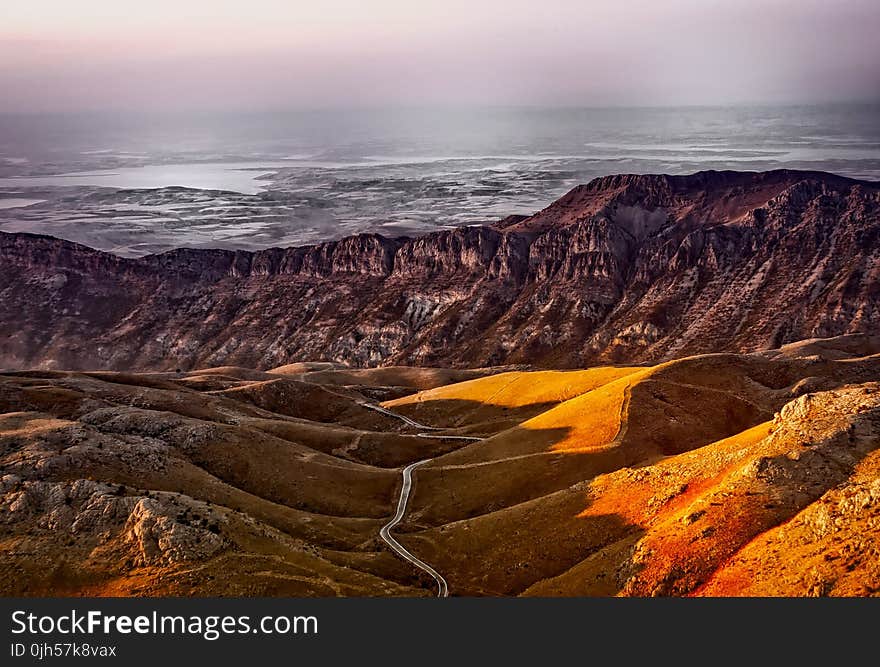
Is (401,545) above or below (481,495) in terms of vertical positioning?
above

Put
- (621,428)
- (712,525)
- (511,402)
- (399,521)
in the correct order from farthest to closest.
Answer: (511,402)
(621,428)
(399,521)
(712,525)

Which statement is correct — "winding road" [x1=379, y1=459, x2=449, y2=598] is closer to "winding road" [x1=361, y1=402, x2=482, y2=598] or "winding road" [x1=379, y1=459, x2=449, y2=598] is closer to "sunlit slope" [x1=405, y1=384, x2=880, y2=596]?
"winding road" [x1=361, y1=402, x2=482, y2=598]

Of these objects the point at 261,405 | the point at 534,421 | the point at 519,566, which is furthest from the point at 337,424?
the point at 519,566

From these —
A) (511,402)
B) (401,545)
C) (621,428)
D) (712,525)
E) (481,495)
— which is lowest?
(511,402)

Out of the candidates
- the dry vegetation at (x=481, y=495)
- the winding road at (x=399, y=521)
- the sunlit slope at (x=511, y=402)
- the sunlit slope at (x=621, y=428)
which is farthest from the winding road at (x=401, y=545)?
the sunlit slope at (x=511, y=402)

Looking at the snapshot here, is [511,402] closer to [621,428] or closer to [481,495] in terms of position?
[621,428]

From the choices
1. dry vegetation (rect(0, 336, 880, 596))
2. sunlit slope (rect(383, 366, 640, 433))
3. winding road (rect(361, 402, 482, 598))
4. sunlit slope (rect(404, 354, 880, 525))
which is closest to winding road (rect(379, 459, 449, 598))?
winding road (rect(361, 402, 482, 598))

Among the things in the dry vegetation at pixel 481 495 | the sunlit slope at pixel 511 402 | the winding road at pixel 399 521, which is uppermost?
the dry vegetation at pixel 481 495

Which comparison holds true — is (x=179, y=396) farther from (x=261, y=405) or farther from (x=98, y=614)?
(x=98, y=614)

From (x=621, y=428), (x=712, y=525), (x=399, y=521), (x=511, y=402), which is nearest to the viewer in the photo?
(x=712, y=525)

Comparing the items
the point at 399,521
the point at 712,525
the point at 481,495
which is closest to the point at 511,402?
the point at 481,495

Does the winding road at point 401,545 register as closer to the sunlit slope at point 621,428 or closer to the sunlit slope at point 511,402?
the sunlit slope at point 621,428
